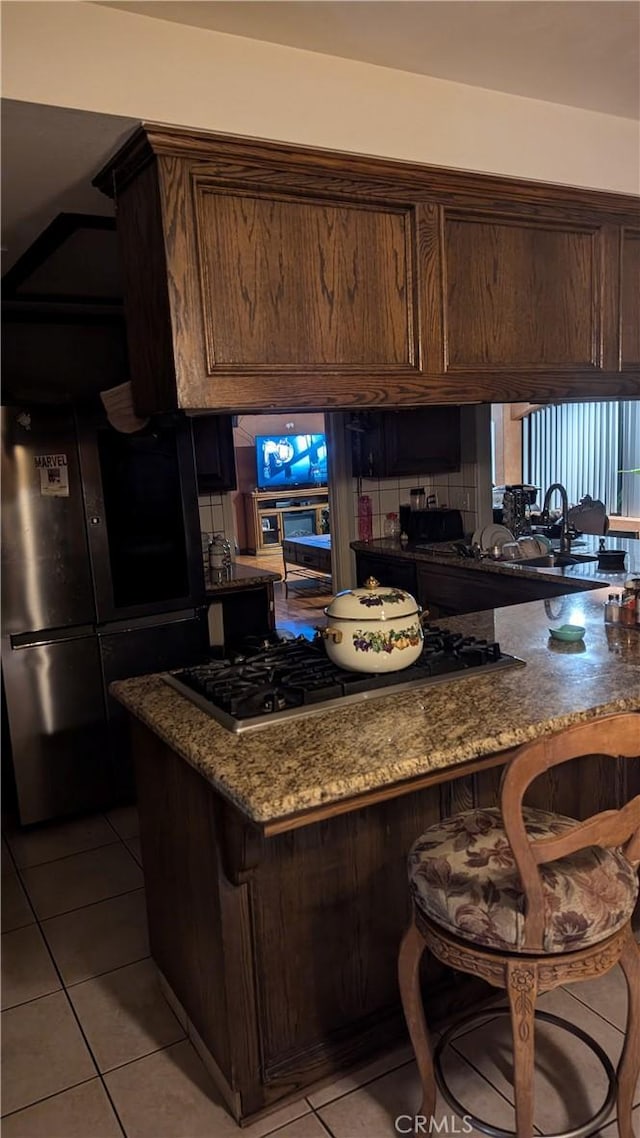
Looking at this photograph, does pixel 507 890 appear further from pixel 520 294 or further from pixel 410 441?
pixel 410 441

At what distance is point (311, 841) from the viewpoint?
5.72 ft

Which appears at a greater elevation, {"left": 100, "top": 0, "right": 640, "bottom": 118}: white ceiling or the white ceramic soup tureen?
{"left": 100, "top": 0, "right": 640, "bottom": 118}: white ceiling

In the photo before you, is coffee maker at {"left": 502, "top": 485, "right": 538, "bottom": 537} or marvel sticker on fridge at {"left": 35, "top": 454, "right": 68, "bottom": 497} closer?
marvel sticker on fridge at {"left": 35, "top": 454, "right": 68, "bottom": 497}

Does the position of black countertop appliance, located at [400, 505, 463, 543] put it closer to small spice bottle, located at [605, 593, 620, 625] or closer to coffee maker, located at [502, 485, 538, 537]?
coffee maker, located at [502, 485, 538, 537]

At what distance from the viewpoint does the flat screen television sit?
981cm

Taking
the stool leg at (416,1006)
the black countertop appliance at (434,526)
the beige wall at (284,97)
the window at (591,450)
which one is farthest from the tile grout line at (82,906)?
the window at (591,450)

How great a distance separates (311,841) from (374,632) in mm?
500

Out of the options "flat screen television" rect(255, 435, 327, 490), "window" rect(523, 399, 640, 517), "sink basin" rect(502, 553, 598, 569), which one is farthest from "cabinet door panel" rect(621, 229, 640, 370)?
"flat screen television" rect(255, 435, 327, 490)

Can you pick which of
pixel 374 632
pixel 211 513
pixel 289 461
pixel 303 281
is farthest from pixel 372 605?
pixel 289 461

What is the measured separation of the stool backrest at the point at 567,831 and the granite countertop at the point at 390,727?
226 millimetres

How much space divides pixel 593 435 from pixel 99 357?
204 inches

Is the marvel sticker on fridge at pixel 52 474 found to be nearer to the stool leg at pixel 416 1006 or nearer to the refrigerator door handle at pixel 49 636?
the refrigerator door handle at pixel 49 636

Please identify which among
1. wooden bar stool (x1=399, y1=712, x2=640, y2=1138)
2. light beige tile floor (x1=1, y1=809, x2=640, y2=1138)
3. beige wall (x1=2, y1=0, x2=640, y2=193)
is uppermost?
beige wall (x1=2, y1=0, x2=640, y2=193)

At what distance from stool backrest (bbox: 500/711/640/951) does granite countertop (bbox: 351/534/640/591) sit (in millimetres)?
1718
